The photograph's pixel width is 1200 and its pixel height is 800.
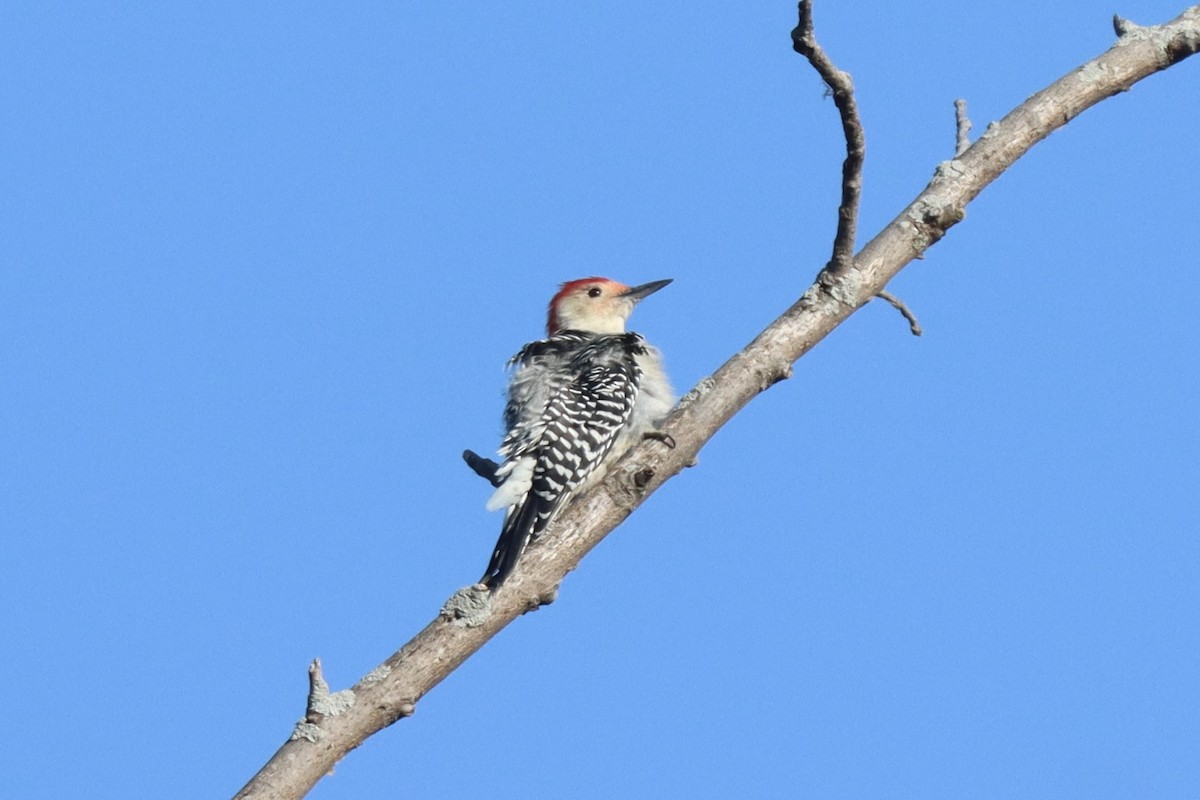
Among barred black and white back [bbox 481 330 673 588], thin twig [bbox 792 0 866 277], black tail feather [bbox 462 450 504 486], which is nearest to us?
thin twig [bbox 792 0 866 277]

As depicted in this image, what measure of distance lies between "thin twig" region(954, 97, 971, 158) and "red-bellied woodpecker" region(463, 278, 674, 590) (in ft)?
5.41

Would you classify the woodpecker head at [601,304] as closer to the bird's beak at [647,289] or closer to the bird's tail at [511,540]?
the bird's beak at [647,289]

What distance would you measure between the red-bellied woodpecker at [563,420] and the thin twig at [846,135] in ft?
3.73

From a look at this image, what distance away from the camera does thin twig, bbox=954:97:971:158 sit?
5.54 meters

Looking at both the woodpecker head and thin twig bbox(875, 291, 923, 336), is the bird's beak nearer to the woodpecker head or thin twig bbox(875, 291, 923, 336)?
the woodpecker head

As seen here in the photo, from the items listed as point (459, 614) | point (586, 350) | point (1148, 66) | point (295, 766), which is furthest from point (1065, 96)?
point (295, 766)

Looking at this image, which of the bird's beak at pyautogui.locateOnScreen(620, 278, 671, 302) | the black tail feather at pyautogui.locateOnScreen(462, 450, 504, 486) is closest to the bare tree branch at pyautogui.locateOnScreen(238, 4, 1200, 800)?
the black tail feather at pyautogui.locateOnScreen(462, 450, 504, 486)

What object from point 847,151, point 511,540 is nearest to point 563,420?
point 511,540

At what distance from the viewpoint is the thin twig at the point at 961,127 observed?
218 inches

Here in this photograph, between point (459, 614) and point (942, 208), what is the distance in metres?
2.32

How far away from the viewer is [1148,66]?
18.4ft

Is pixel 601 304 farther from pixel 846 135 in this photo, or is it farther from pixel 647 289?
pixel 846 135

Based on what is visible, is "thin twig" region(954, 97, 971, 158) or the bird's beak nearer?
"thin twig" region(954, 97, 971, 158)

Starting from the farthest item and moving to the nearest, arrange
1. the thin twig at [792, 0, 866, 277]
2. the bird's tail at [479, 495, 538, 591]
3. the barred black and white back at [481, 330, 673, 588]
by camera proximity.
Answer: the barred black and white back at [481, 330, 673, 588], the bird's tail at [479, 495, 538, 591], the thin twig at [792, 0, 866, 277]
